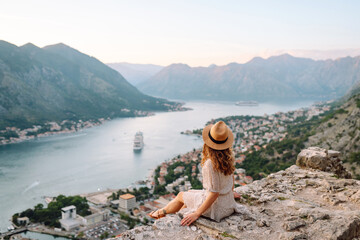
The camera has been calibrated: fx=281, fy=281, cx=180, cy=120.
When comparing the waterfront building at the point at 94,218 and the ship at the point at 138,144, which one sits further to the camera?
the ship at the point at 138,144

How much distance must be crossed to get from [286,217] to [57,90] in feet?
196

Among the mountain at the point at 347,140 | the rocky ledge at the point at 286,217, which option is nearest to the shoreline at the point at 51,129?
the mountain at the point at 347,140

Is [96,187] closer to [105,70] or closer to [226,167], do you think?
[226,167]

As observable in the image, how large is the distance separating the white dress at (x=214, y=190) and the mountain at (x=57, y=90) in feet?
133

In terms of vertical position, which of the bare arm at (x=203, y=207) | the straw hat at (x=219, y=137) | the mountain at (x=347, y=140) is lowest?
the mountain at (x=347, y=140)

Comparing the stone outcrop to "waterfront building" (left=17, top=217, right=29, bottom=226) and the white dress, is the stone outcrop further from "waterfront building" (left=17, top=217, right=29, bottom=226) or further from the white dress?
"waterfront building" (left=17, top=217, right=29, bottom=226)

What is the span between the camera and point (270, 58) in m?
192

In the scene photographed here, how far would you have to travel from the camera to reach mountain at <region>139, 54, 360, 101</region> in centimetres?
11609

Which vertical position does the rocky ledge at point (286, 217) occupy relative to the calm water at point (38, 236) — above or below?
above

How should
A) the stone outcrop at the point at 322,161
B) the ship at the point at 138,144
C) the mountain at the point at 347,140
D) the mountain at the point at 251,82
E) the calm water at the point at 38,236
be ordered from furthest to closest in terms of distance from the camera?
the mountain at the point at 251,82 < the ship at the point at 138,144 < the calm water at the point at 38,236 < the mountain at the point at 347,140 < the stone outcrop at the point at 322,161

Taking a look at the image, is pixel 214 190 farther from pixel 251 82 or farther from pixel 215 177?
pixel 251 82

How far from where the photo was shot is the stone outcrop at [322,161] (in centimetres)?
354

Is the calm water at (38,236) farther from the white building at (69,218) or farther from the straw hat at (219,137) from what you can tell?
the straw hat at (219,137)

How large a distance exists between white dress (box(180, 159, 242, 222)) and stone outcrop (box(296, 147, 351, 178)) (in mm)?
1981
